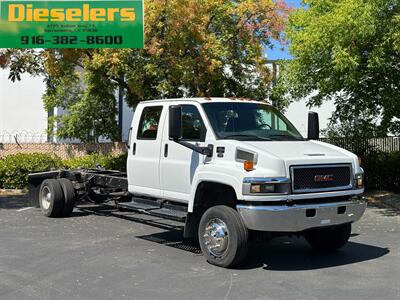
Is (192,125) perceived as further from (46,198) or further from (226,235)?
(46,198)

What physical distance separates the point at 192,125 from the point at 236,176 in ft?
4.65

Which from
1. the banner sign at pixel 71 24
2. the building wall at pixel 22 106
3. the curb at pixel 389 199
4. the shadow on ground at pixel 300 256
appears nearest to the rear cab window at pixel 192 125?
the shadow on ground at pixel 300 256

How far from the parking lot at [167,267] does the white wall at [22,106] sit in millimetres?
18557

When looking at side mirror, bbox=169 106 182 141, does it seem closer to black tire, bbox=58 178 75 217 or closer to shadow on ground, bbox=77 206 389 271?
shadow on ground, bbox=77 206 389 271

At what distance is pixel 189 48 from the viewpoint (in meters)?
15.7

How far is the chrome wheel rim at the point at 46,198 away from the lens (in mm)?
12238

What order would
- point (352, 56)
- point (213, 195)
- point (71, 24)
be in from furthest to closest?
point (71, 24) → point (352, 56) → point (213, 195)

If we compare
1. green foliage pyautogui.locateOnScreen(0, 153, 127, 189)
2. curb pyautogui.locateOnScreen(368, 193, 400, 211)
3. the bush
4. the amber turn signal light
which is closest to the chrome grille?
the amber turn signal light

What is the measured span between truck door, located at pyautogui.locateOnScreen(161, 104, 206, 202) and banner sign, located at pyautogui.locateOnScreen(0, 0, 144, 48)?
6.97 metres

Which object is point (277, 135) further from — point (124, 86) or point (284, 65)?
point (124, 86)

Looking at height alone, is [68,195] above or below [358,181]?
below

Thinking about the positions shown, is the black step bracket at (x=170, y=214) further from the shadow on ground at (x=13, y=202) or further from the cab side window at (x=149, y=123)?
the shadow on ground at (x=13, y=202)

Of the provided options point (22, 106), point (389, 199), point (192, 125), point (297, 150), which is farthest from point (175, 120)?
point (22, 106)

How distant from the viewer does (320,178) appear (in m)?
7.51
